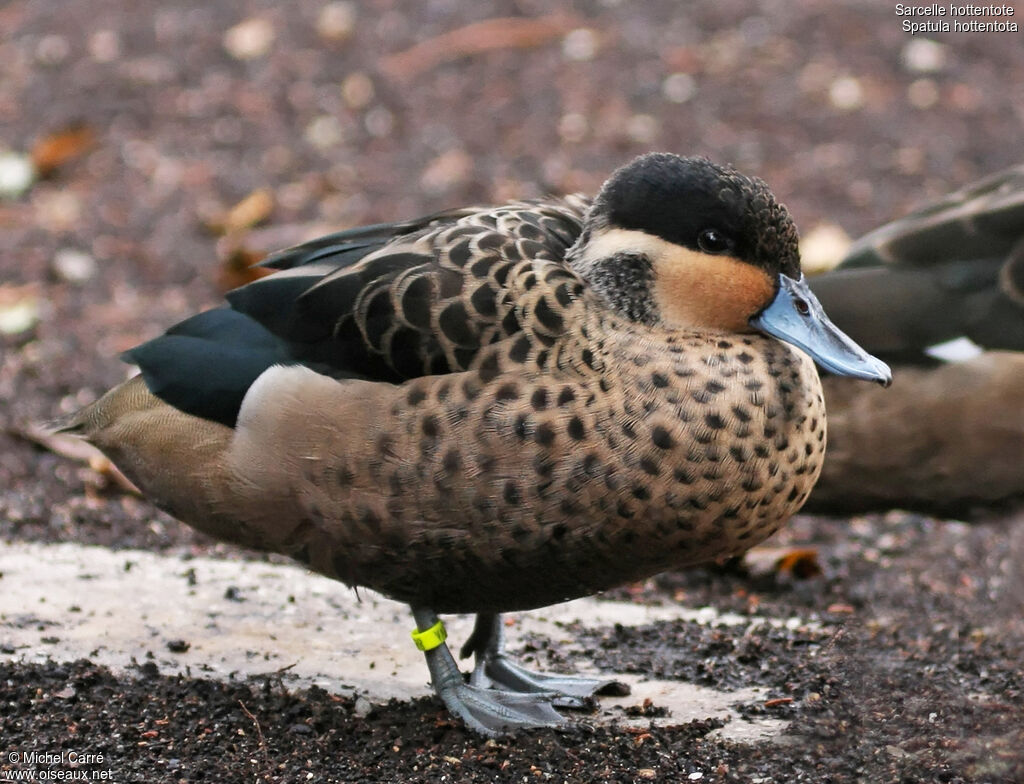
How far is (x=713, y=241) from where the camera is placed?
3072 mm

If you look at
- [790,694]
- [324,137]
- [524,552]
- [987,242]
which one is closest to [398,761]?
[524,552]

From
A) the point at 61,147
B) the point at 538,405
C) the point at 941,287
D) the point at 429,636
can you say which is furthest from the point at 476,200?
the point at 538,405

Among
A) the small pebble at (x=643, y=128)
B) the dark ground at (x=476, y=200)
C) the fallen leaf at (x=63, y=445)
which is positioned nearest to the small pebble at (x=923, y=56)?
the dark ground at (x=476, y=200)

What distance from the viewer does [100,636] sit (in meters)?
3.70

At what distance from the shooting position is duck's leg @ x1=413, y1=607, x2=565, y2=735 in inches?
130

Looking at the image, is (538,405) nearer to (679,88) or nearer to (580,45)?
(679,88)

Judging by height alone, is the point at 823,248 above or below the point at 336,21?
below

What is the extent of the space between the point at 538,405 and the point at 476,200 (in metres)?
4.37

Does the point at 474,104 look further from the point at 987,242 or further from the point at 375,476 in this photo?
the point at 375,476

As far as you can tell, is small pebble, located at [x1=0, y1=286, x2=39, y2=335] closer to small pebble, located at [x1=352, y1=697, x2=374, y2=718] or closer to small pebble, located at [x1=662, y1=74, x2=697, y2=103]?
small pebble, located at [x1=352, y1=697, x2=374, y2=718]

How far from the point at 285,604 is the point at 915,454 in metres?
2.13

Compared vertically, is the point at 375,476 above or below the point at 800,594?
above

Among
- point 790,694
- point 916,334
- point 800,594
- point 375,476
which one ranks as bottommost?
point 800,594

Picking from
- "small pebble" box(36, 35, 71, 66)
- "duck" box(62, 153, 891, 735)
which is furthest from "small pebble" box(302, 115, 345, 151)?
"duck" box(62, 153, 891, 735)
